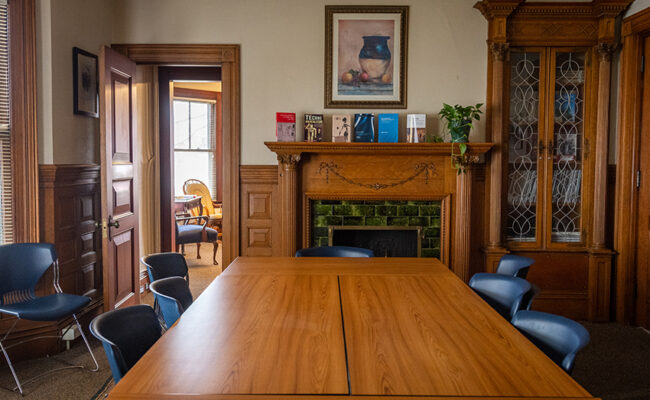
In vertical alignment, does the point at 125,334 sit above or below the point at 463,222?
below

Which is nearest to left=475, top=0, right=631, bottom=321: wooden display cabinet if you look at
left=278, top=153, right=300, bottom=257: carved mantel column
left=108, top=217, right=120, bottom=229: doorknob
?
left=278, top=153, right=300, bottom=257: carved mantel column

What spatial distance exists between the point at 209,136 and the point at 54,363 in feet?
20.3

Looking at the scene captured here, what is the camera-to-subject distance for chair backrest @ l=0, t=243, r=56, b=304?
11.4ft

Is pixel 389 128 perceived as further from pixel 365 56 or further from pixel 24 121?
pixel 24 121

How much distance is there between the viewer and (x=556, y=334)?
2055 mm

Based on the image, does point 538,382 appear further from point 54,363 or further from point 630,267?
point 630,267

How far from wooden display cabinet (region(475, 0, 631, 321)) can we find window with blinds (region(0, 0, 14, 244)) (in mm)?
3860

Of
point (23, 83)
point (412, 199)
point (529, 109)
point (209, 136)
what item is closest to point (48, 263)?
point (23, 83)

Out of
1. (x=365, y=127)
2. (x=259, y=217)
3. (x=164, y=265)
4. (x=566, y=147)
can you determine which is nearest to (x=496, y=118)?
(x=566, y=147)

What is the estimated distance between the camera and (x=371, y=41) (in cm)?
487

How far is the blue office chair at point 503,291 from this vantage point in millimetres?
2738

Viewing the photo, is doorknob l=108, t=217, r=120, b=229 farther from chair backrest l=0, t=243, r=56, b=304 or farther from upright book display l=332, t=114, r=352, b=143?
upright book display l=332, t=114, r=352, b=143

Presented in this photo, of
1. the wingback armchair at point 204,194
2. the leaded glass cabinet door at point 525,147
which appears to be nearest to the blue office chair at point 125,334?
the leaded glass cabinet door at point 525,147

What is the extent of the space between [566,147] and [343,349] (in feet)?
12.6
